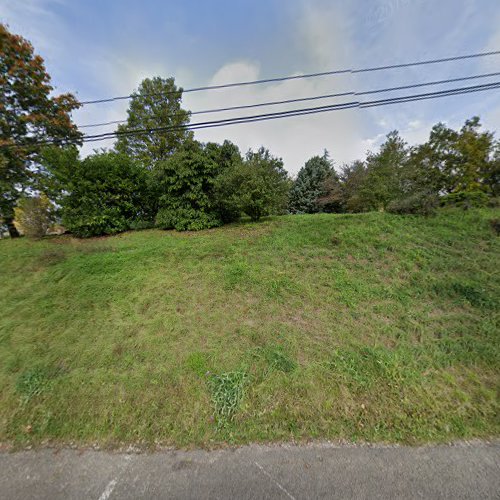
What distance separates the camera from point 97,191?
8.26 m

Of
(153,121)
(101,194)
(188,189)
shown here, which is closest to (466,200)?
(188,189)

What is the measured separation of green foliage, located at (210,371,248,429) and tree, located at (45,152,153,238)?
27.6ft

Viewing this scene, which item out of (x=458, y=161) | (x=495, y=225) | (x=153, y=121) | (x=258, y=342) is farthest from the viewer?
(x=153, y=121)

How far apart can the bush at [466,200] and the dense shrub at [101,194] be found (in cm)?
1227

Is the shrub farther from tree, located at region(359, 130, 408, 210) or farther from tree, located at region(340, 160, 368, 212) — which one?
tree, located at region(340, 160, 368, 212)

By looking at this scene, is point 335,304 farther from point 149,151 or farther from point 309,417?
point 149,151

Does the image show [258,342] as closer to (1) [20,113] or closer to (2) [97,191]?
(2) [97,191]

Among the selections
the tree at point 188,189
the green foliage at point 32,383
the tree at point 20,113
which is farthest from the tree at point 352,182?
the tree at point 20,113

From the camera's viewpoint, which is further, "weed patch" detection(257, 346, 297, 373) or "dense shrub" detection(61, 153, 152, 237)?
"dense shrub" detection(61, 153, 152, 237)

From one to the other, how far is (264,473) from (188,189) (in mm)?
8299

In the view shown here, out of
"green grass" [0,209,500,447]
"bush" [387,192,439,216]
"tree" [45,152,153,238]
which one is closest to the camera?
"green grass" [0,209,500,447]

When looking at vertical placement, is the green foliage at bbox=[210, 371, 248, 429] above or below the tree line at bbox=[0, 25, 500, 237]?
below

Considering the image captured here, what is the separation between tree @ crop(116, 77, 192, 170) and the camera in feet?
49.0

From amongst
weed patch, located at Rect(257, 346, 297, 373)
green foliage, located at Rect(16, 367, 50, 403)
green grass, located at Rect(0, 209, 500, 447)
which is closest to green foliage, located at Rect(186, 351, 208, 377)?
green grass, located at Rect(0, 209, 500, 447)
